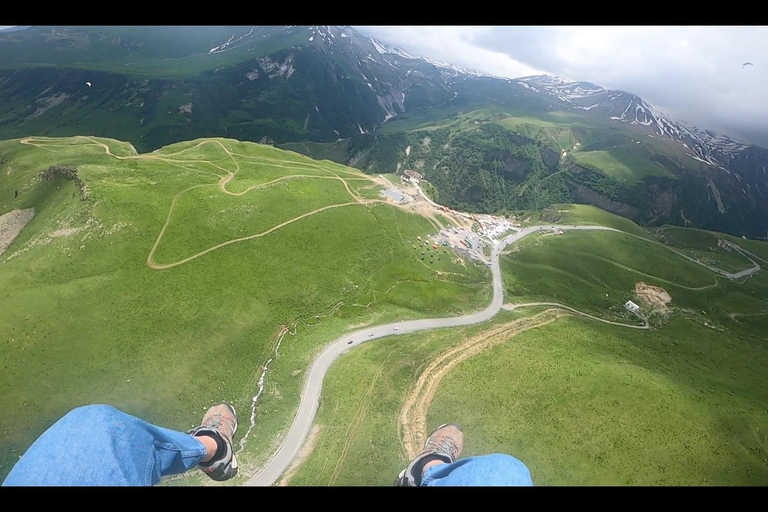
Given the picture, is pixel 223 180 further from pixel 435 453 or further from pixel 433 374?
pixel 435 453

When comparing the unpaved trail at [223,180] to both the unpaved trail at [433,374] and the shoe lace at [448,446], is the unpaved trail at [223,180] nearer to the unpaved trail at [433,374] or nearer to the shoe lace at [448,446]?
the unpaved trail at [433,374]

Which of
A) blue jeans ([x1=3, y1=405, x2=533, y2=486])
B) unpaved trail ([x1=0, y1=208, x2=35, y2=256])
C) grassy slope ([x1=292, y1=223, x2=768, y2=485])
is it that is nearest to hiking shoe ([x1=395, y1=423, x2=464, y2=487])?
grassy slope ([x1=292, y1=223, x2=768, y2=485])

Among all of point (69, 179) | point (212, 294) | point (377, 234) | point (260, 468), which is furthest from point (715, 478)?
point (69, 179)

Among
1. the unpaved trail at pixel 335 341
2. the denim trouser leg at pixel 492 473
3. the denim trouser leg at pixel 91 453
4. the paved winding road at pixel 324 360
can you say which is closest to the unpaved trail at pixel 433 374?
the unpaved trail at pixel 335 341

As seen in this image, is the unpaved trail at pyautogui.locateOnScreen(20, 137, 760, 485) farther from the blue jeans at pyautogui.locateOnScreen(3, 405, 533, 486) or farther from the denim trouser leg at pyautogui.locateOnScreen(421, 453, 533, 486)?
the denim trouser leg at pyautogui.locateOnScreen(421, 453, 533, 486)

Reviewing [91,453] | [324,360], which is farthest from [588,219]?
[91,453]
